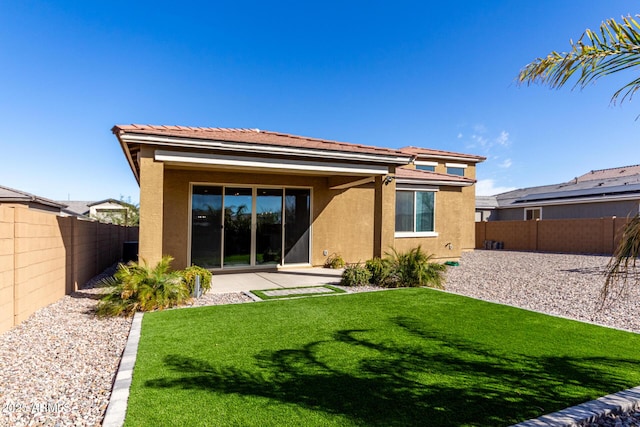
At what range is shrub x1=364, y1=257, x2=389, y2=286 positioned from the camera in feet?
30.9

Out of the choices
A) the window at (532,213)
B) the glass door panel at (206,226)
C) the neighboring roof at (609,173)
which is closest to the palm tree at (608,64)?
the glass door panel at (206,226)

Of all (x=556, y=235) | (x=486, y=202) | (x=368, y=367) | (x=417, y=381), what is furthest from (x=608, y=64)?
(x=486, y=202)

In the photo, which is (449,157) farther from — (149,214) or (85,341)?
(85,341)

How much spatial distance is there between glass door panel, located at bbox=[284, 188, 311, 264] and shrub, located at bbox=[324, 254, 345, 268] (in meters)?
0.80

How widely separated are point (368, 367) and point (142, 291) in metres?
4.85

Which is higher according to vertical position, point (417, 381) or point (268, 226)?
point (268, 226)

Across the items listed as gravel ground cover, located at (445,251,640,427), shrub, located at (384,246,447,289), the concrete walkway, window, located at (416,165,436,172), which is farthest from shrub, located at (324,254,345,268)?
window, located at (416,165,436,172)

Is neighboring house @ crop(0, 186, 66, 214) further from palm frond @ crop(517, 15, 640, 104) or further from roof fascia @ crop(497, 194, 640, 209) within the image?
roof fascia @ crop(497, 194, 640, 209)

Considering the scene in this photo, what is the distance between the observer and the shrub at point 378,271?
942 cm

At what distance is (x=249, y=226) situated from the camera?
11.6 m

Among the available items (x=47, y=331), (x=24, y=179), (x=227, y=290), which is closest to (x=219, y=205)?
(x=227, y=290)

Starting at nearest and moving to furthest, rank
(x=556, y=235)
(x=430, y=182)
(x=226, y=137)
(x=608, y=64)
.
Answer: (x=608, y=64), (x=226, y=137), (x=430, y=182), (x=556, y=235)

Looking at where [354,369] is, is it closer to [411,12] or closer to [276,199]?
[276,199]

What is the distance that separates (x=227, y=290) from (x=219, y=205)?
140 inches
